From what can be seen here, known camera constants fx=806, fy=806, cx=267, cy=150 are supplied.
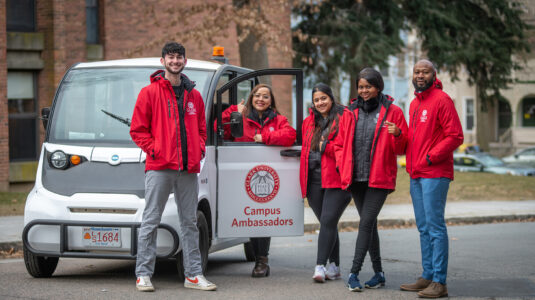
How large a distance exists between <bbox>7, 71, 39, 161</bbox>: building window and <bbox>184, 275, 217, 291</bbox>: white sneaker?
1399 cm

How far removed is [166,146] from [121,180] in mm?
745

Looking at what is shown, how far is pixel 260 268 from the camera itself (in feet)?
26.9

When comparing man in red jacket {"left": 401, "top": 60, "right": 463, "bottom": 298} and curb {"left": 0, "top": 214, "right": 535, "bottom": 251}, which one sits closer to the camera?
man in red jacket {"left": 401, "top": 60, "right": 463, "bottom": 298}

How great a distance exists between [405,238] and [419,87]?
5.48 metres

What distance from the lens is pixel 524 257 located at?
9922 mm

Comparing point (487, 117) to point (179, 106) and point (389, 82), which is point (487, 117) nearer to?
point (389, 82)

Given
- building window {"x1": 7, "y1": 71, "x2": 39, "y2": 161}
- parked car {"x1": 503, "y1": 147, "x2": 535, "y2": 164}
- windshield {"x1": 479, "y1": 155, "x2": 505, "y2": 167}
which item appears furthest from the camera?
parked car {"x1": 503, "y1": 147, "x2": 535, "y2": 164}

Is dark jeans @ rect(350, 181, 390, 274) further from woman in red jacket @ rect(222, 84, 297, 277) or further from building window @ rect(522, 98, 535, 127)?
building window @ rect(522, 98, 535, 127)

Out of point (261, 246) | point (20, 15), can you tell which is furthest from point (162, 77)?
point (20, 15)

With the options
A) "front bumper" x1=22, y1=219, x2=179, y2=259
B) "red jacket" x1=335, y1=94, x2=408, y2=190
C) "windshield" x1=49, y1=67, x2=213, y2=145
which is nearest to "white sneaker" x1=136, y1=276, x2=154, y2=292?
"front bumper" x1=22, y1=219, x2=179, y2=259

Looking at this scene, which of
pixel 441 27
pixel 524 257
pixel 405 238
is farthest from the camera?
pixel 441 27

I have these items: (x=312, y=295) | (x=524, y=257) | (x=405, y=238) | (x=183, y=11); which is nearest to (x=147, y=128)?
(x=312, y=295)

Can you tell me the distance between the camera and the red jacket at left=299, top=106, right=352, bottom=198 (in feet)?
25.0

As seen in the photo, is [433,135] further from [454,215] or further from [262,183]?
[454,215]
